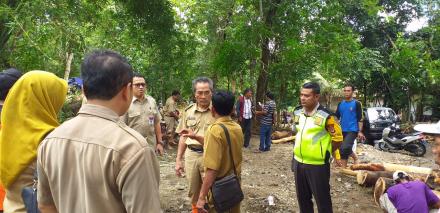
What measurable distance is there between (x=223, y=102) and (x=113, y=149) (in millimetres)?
1757

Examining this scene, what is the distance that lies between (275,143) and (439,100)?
12.1 metres

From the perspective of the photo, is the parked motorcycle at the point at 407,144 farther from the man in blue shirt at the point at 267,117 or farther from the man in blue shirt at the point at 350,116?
the man in blue shirt at the point at 350,116

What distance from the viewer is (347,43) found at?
35.7 ft

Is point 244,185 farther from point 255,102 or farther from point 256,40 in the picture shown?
point 255,102

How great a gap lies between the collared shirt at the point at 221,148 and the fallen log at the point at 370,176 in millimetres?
4119

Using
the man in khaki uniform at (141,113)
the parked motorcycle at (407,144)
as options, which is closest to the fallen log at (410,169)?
the parked motorcycle at (407,144)

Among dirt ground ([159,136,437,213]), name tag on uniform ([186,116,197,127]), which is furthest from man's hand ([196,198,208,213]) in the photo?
dirt ground ([159,136,437,213])

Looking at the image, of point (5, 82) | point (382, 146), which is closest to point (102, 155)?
point (5, 82)

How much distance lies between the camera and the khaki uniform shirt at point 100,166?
1413 mm

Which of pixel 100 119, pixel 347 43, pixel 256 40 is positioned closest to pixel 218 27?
pixel 256 40

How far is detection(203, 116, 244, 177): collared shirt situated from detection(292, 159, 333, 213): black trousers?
1.14m

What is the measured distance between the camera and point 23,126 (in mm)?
2141

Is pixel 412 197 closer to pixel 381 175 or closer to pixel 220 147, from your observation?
pixel 220 147

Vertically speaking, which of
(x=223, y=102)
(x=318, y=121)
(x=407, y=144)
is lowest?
(x=407, y=144)
